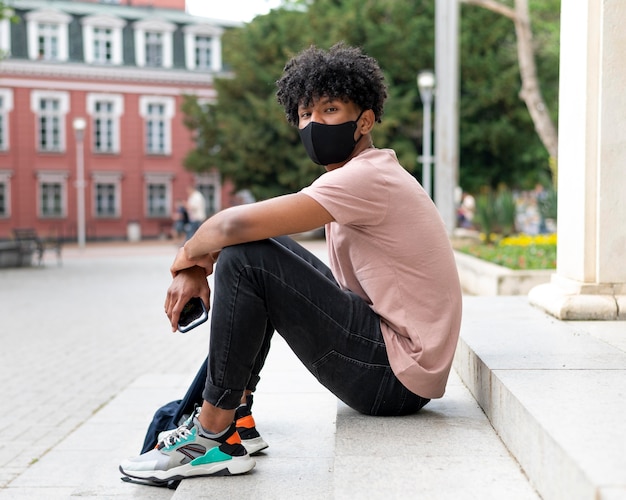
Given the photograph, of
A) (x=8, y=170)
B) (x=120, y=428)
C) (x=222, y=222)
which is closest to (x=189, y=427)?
(x=222, y=222)

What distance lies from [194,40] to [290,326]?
136 ft

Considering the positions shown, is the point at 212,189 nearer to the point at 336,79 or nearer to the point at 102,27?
the point at 102,27

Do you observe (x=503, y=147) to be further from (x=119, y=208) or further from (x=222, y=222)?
(x=222, y=222)

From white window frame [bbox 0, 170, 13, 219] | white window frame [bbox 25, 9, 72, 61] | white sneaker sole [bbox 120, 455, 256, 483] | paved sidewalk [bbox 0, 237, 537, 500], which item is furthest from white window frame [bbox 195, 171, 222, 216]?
white sneaker sole [bbox 120, 455, 256, 483]

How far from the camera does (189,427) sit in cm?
299

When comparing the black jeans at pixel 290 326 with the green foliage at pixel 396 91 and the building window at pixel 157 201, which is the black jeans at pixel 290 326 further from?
the building window at pixel 157 201

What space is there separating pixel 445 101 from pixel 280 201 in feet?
49.7

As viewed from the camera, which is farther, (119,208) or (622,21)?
(119,208)

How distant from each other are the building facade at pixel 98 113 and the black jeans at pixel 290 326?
3761 centimetres

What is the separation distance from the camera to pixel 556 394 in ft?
8.93

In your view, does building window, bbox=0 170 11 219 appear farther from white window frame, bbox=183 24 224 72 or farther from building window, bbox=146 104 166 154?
white window frame, bbox=183 24 224 72

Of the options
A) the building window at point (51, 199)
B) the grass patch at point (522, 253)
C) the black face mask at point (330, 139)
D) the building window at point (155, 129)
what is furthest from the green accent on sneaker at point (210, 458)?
the building window at point (155, 129)

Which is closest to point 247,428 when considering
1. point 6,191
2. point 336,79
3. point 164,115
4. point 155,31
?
point 336,79

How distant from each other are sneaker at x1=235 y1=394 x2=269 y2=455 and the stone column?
2.05 metres
